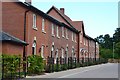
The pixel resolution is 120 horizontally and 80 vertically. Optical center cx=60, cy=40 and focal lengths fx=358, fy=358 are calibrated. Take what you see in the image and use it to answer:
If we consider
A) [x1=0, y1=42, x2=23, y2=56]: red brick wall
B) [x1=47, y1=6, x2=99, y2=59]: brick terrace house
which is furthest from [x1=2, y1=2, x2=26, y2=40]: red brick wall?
[x1=47, y1=6, x2=99, y2=59]: brick terrace house

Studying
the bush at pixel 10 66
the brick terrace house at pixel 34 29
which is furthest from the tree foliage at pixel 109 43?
the bush at pixel 10 66

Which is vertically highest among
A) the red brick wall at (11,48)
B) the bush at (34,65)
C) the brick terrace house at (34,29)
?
the brick terrace house at (34,29)

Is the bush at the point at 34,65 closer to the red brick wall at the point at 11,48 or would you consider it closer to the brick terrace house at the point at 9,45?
the brick terrace house at the point at 9,45

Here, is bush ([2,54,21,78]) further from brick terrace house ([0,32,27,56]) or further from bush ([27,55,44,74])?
brick terrace house ([0,32,27,56])

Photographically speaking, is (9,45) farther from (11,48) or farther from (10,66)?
(10,66)

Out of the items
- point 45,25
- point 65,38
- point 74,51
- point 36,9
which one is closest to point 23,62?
point 36,9

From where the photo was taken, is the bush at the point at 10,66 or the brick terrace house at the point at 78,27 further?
the brick terrace house at the point at 78,27

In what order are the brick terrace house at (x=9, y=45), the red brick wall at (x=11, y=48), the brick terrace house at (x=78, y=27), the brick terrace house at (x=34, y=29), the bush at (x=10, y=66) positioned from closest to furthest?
1. the bush at (x=10, y=66)
2. the brick terrace house at (x=9, y=45)
3. the red brick wall at (x=11, y=48)
4. the brick terrace house at (x=34, y=29)
5. the brick terrace house at (x=78, y=27)

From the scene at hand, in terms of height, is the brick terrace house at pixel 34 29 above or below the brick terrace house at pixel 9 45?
above

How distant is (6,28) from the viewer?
33781mm

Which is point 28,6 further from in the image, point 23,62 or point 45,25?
point 23,62

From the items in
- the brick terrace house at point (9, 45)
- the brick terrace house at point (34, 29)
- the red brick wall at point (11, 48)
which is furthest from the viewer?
the brick terrace house at point (34, 29)

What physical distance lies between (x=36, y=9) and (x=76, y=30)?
1105 inches

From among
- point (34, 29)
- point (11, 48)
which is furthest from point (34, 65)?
point (34, 29)
